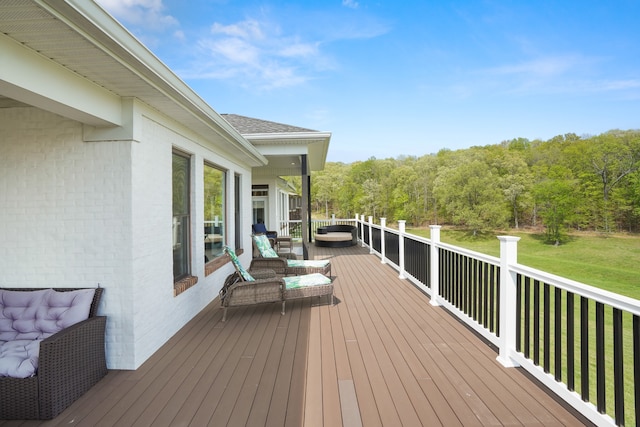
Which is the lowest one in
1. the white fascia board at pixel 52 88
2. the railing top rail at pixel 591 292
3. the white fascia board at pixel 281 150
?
the railing top rail at pixel 591 292

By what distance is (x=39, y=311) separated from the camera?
2896 mm

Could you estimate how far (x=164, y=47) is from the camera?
86.5ft

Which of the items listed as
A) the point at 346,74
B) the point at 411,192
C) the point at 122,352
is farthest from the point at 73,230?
the point at 411,192

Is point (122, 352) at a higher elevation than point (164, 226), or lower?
lower

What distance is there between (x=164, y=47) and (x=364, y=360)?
29.3 meters

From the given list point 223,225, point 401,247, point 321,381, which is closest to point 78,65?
point 321,381

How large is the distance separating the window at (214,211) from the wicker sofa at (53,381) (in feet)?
8.48

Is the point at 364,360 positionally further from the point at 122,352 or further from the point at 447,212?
the point at 447,212

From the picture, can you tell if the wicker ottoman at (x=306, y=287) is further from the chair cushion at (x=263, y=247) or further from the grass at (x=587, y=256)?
Answer: the grass at (x=587, y=256)

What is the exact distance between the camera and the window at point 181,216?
4.21m

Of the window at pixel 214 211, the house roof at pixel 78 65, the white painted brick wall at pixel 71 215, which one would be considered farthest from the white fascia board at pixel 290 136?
the white painted brick wall at pixel 71 215

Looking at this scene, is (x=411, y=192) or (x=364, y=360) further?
(x=411, y=192)

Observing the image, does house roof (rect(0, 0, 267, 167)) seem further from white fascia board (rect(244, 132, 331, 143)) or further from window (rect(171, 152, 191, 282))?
white fascia board (rect(244, 132, 331, 143))

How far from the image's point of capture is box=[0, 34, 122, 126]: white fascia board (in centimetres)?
198
